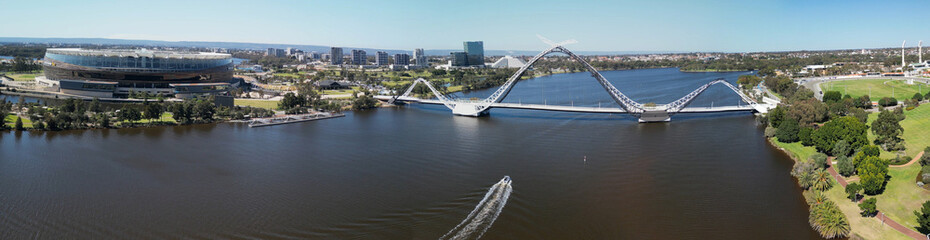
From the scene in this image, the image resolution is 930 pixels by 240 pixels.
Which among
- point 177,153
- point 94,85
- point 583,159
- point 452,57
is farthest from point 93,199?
point 452,57

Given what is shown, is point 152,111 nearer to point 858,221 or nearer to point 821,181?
point 821,181

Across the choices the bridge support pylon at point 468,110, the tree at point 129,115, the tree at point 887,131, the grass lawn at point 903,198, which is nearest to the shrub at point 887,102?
the tree at point 887,131

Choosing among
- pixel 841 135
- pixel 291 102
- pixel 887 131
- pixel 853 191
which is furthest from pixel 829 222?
pixel 291 102

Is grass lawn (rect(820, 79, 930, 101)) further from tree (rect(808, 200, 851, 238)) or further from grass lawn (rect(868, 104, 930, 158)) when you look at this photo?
tree (rect(808, 200, 851, 238))

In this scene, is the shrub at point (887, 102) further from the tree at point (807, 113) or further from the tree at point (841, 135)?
the tree at point (841, 135)

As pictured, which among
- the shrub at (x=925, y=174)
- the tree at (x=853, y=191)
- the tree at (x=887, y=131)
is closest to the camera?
the shrub at (x=925, y=174)

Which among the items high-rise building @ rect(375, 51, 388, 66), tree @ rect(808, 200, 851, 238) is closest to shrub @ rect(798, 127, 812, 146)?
tree @ rect(808, 200, 851, 238)

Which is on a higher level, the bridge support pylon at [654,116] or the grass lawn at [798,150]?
the bridge support pylon at [654,116]
